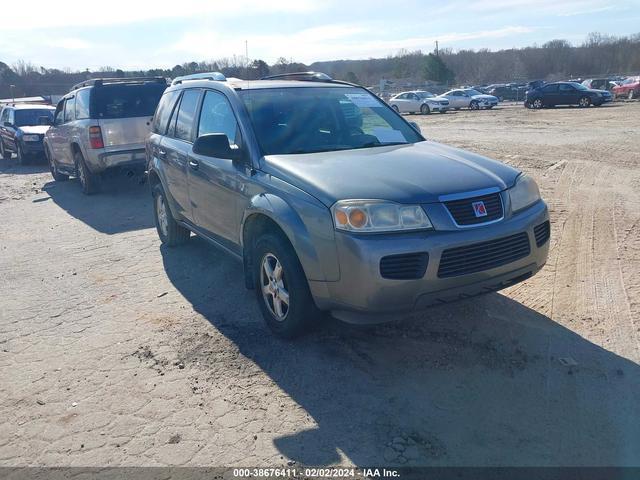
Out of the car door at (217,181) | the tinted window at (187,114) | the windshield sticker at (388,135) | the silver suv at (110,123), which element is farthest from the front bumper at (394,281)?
the silver suv at (110,123)

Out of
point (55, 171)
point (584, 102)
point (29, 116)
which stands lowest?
point (55, 171)

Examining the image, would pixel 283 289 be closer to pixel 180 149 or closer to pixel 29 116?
pixel 180 149

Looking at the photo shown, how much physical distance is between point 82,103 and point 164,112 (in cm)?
513

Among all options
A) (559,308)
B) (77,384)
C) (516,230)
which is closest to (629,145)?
(559,308)

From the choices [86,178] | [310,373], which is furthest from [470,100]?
[310,373]

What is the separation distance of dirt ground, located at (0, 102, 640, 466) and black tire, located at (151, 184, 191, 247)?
43 centimetres

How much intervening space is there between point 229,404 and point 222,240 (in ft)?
6.36

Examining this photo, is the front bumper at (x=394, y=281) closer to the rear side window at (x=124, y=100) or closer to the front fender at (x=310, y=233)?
the front fender at (x=310, y=233)

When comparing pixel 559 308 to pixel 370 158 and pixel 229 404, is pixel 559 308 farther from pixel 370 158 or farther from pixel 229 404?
pixel 229 404

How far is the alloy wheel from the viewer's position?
4.11 metres

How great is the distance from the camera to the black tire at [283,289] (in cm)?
391

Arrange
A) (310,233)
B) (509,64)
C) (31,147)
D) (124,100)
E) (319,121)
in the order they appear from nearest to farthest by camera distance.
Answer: (310,233), (319,121), (124,100), (31,147), (509,64)

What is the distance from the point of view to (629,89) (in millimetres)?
37594

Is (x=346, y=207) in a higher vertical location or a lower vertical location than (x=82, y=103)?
lower
